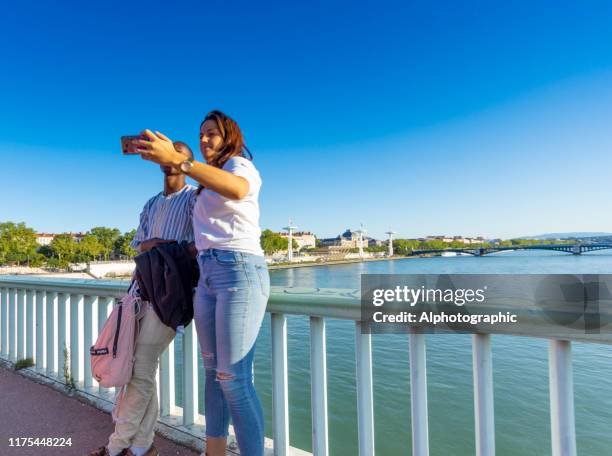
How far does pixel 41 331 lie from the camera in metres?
2.92

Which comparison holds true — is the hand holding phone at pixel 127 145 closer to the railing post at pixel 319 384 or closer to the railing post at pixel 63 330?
the railing post at pixel 319 384

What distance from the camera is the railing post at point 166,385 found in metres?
2.11

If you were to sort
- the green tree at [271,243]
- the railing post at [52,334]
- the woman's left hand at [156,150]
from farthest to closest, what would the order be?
the green tree at [271,243] < the railing post at [52,334] < the woman's left hand at [156,150]

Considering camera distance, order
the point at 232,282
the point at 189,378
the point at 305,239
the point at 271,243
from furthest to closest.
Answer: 1. the point at 305,239
2. the point at 271,243
3. the point at 189,378
4. the point at 232,282

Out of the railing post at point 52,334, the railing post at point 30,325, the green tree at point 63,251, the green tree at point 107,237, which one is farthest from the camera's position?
the green tree at point 107,237

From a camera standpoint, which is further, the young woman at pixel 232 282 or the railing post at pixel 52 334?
the railing post at pixel 52 334

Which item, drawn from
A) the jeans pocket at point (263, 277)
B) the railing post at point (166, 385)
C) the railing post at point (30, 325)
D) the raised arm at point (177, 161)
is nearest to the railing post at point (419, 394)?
the jeans pocket at point (263, 277)

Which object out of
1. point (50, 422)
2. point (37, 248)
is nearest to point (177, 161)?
point (50, 422)

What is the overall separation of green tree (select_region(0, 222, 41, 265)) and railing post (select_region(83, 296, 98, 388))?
184 ft

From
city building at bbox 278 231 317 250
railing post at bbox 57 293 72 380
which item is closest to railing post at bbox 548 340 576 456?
railing post at bbox 57 293 72 380

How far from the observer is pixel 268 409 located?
5.74m

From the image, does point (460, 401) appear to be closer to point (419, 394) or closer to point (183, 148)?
point (419, 394)

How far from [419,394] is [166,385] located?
4.57 feet

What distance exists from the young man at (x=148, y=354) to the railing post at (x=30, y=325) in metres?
1.71
